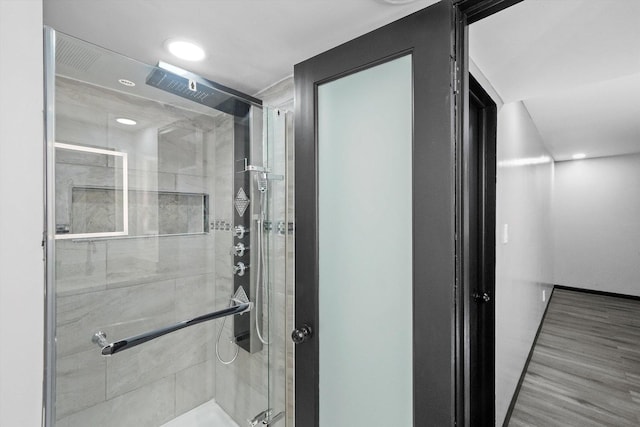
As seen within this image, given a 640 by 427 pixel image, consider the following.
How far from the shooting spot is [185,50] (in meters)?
1.31

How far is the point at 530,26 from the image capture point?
1.14 m

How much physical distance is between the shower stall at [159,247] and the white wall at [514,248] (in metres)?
1.44

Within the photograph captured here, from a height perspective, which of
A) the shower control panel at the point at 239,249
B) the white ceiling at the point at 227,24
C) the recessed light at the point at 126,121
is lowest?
the shower control panel at the point at 239,249

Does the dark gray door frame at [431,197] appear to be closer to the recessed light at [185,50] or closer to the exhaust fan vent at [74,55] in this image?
the recessed light at [185,50]

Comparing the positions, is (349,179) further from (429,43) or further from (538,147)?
(538,147)

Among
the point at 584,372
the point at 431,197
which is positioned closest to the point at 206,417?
the point at 431,197

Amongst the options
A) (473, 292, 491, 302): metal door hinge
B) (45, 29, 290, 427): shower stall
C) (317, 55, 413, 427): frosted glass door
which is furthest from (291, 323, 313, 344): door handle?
(473, 292, 491, 302): metal door hinge

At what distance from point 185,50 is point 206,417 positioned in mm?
2035

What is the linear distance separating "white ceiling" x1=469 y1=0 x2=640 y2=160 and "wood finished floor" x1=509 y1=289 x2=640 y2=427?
2426 millimetres

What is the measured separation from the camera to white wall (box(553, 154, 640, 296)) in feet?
15.8
